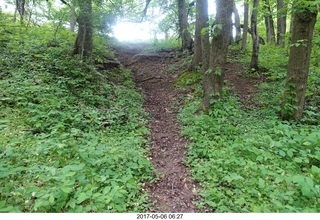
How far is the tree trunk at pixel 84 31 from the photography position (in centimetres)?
670

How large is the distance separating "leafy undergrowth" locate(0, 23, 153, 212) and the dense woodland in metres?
0.02

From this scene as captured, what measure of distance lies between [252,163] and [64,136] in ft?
11.1

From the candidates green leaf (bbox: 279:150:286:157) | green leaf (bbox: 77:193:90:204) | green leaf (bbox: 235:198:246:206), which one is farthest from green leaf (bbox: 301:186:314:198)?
green leaf (bbox: 77:193:90:204)

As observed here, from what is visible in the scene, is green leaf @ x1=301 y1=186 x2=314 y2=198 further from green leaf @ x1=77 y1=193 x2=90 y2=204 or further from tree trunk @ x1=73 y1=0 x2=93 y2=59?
tree trunk @ x1=73 y1=0 x2=93 y2=59

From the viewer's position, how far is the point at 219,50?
545 centimetres

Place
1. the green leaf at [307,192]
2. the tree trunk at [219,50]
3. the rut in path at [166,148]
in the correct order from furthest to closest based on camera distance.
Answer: the tree trunk at [219,50] → the rut in path at [166,148] → the green leaf at [307,192]

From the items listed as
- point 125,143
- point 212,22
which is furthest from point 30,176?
point 212,22

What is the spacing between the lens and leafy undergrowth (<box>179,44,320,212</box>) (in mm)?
2541

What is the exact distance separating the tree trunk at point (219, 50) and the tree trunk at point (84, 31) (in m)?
4.40

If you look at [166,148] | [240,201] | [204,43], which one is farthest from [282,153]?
[204,43]

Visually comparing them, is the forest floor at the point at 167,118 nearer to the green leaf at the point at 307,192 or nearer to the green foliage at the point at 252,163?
the green foliage at the point at 252,163

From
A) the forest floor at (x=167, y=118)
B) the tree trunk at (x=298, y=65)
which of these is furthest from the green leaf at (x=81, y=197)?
the tree trunk at (x=298, y=65)

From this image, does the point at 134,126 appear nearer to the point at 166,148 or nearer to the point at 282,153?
the point at 166,148

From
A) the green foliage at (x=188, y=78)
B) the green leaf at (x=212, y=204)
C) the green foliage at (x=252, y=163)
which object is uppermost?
the green foliage at (x=188, y=78)
